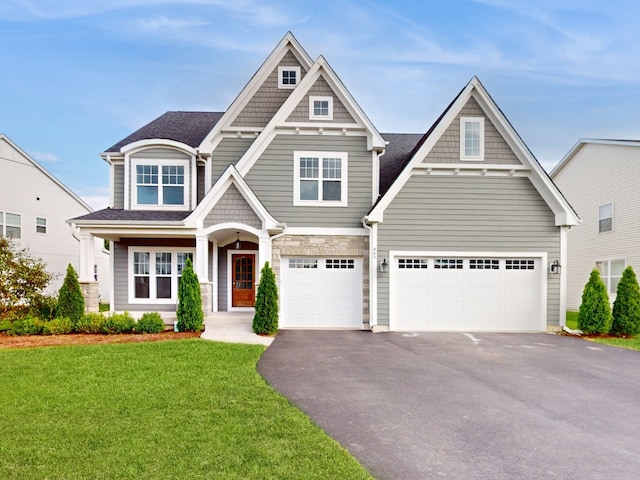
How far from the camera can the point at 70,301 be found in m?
11.2

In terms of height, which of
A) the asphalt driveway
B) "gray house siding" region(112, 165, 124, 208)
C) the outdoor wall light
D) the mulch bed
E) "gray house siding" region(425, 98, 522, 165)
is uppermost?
"gray house siding" region(425, 98, 522, 165)

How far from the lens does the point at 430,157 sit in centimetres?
1213

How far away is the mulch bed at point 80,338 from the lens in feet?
31.3

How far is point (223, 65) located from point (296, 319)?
41.1 ft

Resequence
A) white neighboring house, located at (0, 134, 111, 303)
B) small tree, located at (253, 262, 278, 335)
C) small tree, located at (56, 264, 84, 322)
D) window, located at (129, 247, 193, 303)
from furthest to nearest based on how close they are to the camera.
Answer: white neighboring house, located at (0, 134, 111, 303)
window, located at (129, 247, 193, 303)
small tree, located at (56, 264, 84, 322)
small tree, located at (253, 262, 278, 335)

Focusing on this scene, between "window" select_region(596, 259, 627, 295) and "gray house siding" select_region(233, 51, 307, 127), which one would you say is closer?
"gray house siding" select_region(233, 51, 307, 127)

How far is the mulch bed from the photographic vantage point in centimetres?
955

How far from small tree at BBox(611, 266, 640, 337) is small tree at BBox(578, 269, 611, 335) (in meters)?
0.40

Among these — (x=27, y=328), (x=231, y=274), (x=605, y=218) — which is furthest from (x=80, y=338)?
(x=605, y=218)

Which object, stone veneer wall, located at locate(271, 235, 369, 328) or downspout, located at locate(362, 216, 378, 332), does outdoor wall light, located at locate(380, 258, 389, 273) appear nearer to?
downspout, located at locate(362, 216, 378, 332)

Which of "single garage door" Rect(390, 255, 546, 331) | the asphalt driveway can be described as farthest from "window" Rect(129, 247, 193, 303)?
"single garage door" Rect(390, 255, 546, 331)

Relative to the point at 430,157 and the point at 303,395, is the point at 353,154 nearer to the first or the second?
the point at 430,157

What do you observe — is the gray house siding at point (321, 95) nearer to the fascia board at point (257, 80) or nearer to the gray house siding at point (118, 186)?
the fascia board at point (257, 80)

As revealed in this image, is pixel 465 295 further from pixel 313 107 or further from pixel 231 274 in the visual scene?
pixel 231 274
